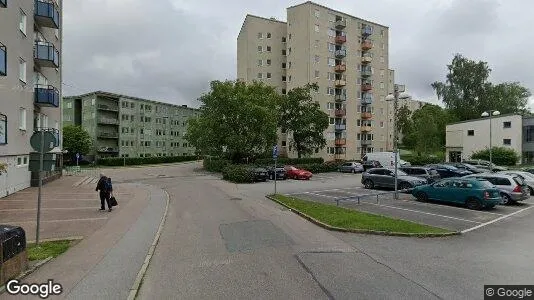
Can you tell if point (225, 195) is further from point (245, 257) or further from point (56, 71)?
point (56, 71)

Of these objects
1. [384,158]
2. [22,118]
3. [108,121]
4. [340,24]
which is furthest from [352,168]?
[108,121]

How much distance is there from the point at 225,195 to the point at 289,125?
2916 centimetres

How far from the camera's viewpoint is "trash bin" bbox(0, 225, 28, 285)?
7.02 m

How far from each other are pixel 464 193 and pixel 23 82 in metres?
26.9

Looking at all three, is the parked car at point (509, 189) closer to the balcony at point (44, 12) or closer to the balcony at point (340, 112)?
the balcony at point (44, 12)

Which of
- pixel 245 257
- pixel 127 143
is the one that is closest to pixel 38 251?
pixel 245 257

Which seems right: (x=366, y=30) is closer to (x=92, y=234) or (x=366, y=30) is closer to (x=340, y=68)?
(x=340, y=68)

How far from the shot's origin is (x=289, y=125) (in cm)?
5228

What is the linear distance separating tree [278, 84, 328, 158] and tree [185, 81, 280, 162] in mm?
5531

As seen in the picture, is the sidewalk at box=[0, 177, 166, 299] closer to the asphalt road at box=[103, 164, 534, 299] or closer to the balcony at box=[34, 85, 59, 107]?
the asphalt road at box=[103, 164, 534, 299]

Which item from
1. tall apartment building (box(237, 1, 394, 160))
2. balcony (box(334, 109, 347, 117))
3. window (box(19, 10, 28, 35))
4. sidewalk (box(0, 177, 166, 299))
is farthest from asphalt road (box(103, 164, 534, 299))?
balcony (box(334, 109, 347, 117))

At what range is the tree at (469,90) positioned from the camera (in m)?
68.3

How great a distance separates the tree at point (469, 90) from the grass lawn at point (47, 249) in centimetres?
7290

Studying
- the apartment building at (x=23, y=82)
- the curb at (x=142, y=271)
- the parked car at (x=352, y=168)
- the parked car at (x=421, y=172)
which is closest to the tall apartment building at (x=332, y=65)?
the parked car at (x=352, y=168)
